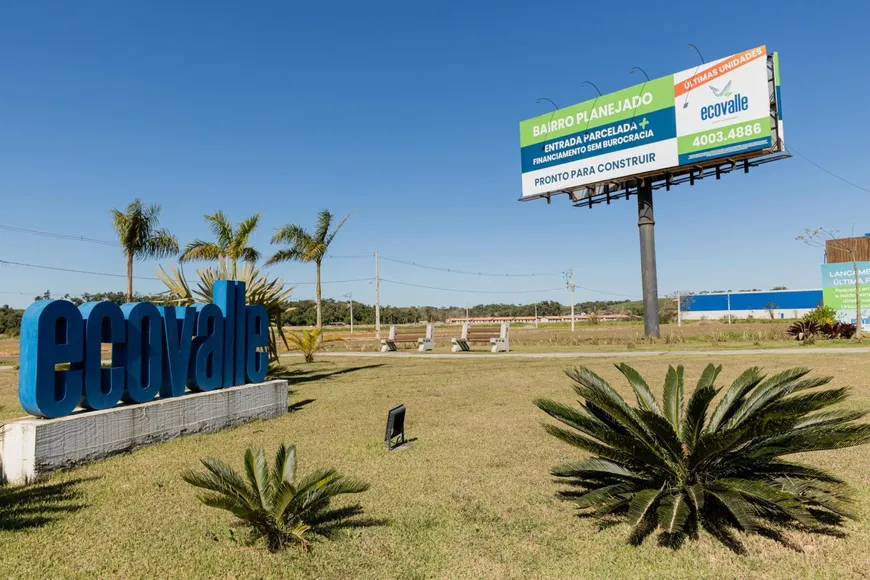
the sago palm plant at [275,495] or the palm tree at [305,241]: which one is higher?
the palm tree at [305,241]

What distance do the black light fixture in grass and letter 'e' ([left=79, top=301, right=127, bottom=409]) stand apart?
335 centimetres

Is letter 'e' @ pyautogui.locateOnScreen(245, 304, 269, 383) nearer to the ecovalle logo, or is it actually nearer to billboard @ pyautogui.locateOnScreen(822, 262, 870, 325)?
the ecovalle logo

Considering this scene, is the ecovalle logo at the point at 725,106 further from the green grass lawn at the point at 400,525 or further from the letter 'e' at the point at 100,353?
the letter 'e' at the point at 100,353

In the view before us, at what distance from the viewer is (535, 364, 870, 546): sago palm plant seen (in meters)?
3.47

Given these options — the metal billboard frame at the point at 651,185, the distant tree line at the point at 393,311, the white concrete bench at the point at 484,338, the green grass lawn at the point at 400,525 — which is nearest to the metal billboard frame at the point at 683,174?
the metal billboard frame at the point at 651,185

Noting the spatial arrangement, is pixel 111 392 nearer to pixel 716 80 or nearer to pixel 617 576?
pixel 617 576

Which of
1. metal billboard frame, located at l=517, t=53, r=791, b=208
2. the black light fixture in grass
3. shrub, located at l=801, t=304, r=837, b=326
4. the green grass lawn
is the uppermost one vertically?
metal billboard frame, located at l=517, t=53, r=791, b=208

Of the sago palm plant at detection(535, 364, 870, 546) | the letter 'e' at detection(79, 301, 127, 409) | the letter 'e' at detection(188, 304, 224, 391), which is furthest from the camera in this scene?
the letter 'e' at detection(188, 304, 224, 391)

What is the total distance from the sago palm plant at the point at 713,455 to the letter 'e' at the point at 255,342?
20.3 ft

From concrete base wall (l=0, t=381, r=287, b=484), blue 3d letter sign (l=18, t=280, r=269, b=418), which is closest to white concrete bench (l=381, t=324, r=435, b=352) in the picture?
blue 3d letter sign (l=18, t=280, r=269, b=418)

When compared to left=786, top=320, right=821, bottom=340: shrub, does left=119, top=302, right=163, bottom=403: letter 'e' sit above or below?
above

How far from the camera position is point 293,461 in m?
4.03

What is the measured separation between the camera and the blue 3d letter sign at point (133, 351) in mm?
5703

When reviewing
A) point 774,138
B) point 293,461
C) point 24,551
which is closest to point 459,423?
point 293,461
